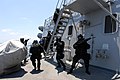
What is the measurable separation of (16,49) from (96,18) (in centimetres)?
484

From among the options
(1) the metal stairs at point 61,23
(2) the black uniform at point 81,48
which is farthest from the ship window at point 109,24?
(1) the metal stairs at point 61,23

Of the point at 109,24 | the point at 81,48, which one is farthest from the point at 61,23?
the point at 81,48

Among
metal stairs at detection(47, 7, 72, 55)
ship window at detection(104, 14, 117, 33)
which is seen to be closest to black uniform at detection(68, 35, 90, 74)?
ship window at detection(104, 14, 117, 33)

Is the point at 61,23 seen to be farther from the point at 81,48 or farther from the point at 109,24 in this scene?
the point at 81,48

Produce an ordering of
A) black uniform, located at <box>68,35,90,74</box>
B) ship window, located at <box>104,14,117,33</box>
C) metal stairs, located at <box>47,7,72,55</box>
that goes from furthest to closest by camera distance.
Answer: metal stairs, located at <box>47,7,72,55</box>, ship window, located at <box>104,14,117,33</box>, black uniform, located at <box>68,35,90,74</box>

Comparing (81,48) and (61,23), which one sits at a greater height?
(61,23)

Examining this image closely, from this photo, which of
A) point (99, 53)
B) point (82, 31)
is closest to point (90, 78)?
point (99, 53)

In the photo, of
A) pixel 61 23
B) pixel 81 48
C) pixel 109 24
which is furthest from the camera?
pixel 61 23

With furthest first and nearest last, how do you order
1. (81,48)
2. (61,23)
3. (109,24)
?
(61,23) → (109,24) → (81,48)

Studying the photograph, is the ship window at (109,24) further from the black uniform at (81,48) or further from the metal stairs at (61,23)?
the metal stairs at (61,23)

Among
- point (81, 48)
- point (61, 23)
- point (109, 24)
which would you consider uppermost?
point (61, 23)

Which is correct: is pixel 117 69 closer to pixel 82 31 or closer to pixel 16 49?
pixel 82 31

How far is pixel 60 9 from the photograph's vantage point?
14117mm

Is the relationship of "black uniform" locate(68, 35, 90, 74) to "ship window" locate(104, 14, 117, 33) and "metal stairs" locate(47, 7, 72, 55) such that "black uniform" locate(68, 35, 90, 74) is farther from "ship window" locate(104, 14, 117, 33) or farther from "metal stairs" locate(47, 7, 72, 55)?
"metal stairs" locate(47, 7, 72, 55)
